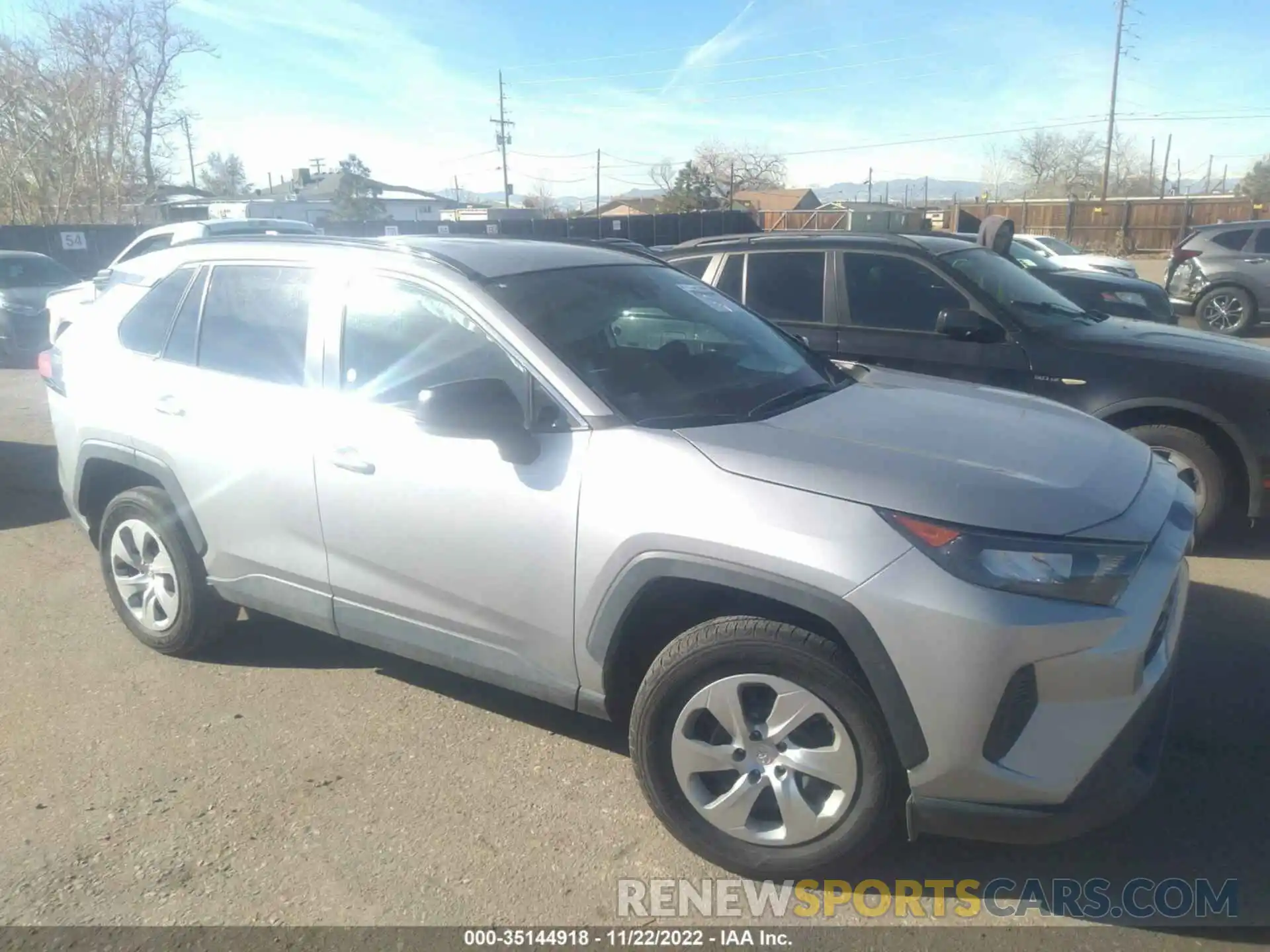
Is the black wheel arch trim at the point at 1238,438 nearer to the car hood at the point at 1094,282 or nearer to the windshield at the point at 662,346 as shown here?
the windshield at the point at 662,346

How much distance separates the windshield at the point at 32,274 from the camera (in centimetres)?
1456

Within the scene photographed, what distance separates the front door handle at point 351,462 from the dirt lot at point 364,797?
102 cm

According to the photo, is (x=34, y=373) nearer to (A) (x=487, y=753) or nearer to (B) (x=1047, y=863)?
(A) (x=487, y=753)

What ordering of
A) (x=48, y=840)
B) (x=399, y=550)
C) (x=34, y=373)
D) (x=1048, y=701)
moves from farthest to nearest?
(x=34, y=373)
(x=399, y=550)
(x=48, y=840)
(x=1048, y=701)

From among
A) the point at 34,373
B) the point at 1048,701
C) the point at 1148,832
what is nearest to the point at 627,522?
the point at 1048,701

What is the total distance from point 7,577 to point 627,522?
4.25 metres

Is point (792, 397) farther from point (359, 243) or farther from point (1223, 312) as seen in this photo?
point (1223, 312)

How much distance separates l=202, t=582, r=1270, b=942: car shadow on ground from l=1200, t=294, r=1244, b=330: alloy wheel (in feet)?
36.4

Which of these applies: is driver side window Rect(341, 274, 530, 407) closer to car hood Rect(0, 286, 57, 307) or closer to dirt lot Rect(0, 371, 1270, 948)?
dirt lot Rect(0, 371, 1270, 948)

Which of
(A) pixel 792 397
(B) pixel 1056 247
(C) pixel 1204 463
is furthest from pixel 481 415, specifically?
(B) pixel 1056 247

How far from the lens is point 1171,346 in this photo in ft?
18.0

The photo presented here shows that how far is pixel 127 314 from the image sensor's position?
4.40 metres

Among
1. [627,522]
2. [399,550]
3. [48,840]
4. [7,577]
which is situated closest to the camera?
[627,522]

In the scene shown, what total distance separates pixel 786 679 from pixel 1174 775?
1.57 meters
